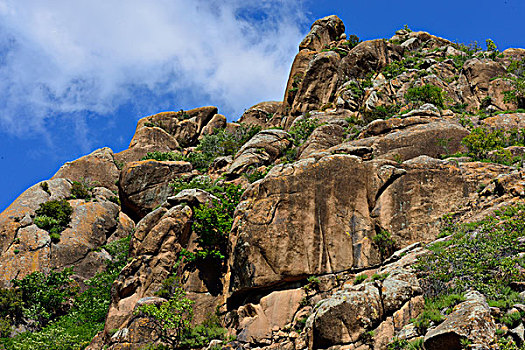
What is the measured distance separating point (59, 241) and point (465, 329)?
41.2 metres

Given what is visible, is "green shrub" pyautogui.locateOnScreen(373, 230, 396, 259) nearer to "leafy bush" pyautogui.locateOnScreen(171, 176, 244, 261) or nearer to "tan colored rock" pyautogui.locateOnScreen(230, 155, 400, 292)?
"tan colored rock" pyautogui.locateOnScreen(230, 155, 400, 292)

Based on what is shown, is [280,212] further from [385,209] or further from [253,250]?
[385,209]

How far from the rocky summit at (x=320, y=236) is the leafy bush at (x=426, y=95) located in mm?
243

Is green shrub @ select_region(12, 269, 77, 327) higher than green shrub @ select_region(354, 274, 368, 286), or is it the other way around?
green shrub @ select_region(12, 269, 77, 327)

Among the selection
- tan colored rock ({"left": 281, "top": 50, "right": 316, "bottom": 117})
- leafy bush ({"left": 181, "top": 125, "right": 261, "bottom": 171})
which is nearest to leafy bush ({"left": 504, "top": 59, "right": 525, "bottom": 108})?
tan colored rock ({"left": 281, "top": 50, "right": 316, "bottom": 117})

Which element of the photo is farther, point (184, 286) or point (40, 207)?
point (40, 207)

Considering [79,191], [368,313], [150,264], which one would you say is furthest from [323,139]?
[79,191]

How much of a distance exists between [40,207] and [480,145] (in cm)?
4405

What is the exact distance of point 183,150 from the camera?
235 ft

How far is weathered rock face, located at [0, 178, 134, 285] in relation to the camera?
4166cm

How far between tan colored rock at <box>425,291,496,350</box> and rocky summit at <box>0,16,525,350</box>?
6cm

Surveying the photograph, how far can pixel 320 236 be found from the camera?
1067 inches

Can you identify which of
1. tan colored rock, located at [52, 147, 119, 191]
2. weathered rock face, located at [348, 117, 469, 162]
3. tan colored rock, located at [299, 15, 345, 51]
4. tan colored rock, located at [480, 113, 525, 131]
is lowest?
weathered rock face, located at [348, 117, 469, 162]

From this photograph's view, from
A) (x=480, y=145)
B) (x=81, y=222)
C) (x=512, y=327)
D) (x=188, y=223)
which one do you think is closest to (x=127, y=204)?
(x=81, y=222)
